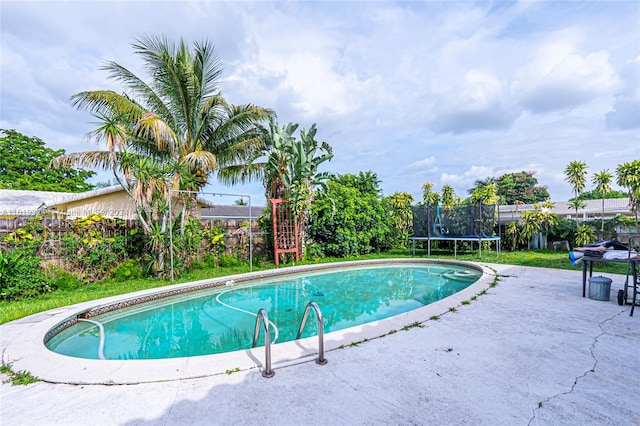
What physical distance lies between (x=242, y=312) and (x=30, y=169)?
2604 cm

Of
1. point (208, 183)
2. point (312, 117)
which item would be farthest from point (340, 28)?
point (208, 183)

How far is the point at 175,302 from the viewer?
275 inches

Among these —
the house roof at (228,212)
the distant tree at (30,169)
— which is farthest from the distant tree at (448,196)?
the distant tree at (30,169)

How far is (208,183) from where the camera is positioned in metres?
11.1

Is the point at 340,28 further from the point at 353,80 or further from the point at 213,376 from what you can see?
the point at 213,376

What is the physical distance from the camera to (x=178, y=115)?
1062cm

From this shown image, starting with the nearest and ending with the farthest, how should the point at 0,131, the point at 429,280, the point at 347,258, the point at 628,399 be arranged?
the point at 628,399, the point at 429,280, the point at 347,258, the point at 0,131

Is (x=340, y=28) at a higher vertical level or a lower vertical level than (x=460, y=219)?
higher

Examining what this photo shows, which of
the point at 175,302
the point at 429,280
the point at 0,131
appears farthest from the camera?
the point at 0,131

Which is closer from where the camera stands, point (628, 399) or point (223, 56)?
point (628, 399)

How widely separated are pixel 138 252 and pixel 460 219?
1282cm

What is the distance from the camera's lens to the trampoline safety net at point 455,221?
1274 cm

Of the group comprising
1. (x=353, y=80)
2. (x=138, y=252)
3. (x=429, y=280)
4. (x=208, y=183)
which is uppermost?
(x=353, y=80)

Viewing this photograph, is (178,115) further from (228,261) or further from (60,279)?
(60,279)
